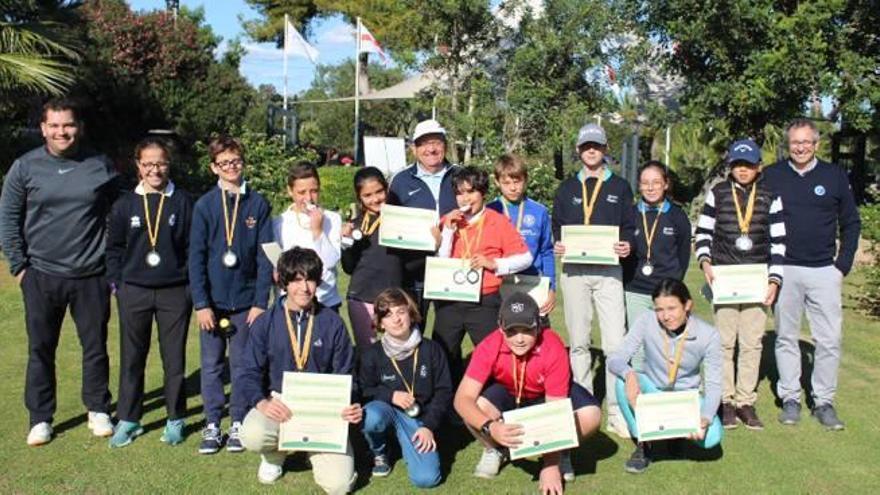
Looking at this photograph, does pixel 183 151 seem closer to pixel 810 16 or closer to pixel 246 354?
pixel 810 16

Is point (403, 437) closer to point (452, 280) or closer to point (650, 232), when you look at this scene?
point (452, 280)

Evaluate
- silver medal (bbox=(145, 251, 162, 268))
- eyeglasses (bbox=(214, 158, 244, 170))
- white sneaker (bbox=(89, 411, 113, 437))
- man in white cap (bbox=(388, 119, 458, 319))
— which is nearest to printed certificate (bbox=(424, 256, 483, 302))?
man in white cap (bbox=(388, 119, 458, 319))

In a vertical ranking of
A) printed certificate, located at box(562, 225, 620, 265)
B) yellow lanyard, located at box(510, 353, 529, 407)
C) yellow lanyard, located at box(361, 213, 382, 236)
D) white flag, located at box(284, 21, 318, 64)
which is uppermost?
white flag, located at box(284, 21, 318, 64)

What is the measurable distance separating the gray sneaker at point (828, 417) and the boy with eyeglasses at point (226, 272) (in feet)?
13.0

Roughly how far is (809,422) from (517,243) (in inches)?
102

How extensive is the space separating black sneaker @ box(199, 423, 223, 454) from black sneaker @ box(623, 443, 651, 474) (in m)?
2.51

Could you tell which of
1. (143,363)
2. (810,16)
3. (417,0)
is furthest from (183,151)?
(143,363)

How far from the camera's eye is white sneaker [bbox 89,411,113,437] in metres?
5.35

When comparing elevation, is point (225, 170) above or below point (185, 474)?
above

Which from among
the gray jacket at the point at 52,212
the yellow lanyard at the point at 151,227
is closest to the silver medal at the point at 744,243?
the yellow lanyard at the point at 151,227

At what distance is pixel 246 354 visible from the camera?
4.84m

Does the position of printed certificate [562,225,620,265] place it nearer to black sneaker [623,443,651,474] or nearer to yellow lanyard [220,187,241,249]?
black sneaker [623,443,651,474]

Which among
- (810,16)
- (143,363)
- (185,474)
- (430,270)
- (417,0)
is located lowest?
(185,474)

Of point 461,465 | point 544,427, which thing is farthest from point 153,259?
point 544,427
